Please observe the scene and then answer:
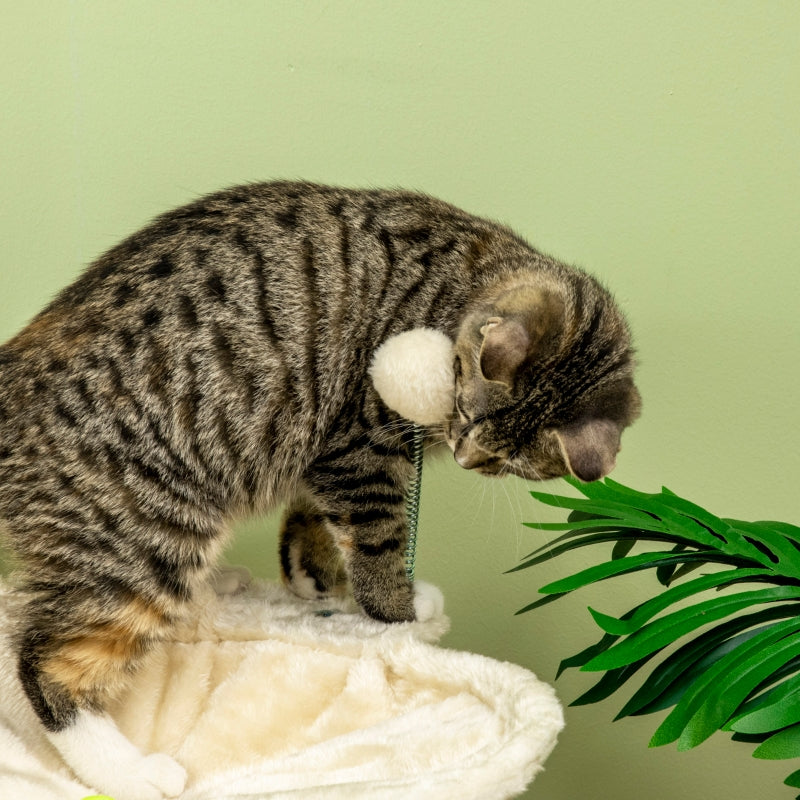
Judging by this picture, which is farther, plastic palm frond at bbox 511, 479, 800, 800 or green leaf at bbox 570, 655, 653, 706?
green leaf at bbox 570, 655, 653, 706

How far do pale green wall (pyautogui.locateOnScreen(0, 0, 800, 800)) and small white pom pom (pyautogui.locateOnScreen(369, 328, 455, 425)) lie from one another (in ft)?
1.61

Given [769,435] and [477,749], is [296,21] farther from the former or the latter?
[477,749]

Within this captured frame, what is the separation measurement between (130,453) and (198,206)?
0.39 meters

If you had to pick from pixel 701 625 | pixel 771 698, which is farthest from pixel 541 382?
pixel 771 698

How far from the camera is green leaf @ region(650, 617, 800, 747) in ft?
3.01

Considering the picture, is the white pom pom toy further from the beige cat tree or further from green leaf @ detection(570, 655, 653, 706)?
green leaf @ detection(570, 655, 653, 706)

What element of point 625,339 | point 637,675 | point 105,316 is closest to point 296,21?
point 105,316

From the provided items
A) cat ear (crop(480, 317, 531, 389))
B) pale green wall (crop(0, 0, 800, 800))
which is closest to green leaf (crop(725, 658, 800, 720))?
cat ear (crop(480, 317, 531, 389))

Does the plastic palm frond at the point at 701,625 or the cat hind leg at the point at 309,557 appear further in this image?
the cat hind leg at the point at 309,557

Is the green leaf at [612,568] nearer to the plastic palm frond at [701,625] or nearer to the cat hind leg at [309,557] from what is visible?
the plastic palm frond at [701,625]

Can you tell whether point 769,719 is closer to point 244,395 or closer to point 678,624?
point 678,624

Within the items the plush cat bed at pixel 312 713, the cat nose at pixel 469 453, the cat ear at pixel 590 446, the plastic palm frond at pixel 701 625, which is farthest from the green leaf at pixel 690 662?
the cat nose at pixel 469 453

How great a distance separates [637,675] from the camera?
1594 millimetres

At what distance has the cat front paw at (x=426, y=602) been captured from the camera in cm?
140
